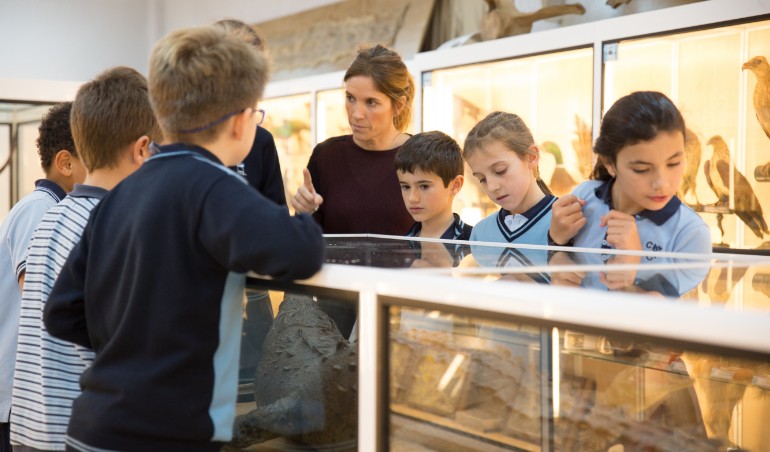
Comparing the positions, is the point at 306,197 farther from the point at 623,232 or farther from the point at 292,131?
the point at 292,131

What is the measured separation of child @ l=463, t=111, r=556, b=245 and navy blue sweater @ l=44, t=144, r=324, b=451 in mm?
1239

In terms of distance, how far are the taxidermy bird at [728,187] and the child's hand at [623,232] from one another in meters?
2.03

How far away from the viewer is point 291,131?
6980 millimetres

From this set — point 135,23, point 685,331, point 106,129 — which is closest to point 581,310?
point 685,331

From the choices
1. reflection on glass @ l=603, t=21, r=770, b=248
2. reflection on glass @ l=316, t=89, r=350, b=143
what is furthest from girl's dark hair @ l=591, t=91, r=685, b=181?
reflection on glass @ l=316, t=89, r=350, b=143

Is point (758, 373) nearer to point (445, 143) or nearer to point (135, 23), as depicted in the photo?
point (445, 143)

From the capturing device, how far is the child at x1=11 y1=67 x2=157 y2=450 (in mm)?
1818

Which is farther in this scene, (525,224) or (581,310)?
(525,224)

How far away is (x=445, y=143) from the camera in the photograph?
9.18ft

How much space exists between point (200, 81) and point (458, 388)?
0.74 metres

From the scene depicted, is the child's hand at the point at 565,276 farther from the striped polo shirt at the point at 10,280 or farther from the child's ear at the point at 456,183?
the striped polo shirt at the point at 10,280

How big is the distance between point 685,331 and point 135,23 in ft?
33.0

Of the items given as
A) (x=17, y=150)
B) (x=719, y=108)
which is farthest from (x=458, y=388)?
(x=17, y=150)

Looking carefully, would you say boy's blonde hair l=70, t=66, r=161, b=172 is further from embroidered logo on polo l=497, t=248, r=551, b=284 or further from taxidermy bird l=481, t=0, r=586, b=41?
taxidermy bird l=481, t=0, r=586, b=41
